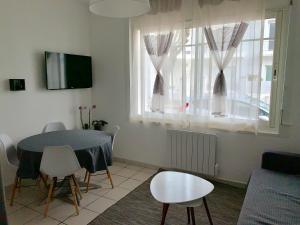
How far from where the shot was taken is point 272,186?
223 centimetres

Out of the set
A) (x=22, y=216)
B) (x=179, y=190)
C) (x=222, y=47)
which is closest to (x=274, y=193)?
(x=179, y=190)

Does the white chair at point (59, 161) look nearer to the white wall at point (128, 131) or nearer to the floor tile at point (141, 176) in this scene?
the floor tile at point (141, 176)

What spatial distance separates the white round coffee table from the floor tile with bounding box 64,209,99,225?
0.85 m

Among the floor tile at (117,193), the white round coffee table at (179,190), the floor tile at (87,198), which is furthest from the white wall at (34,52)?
the white round coffee table at (179,190)

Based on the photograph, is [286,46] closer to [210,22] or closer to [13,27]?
[210,22]

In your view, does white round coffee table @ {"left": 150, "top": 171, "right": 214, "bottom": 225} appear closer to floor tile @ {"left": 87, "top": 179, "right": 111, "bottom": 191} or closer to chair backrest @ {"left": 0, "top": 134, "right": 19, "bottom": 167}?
floor tile @ {"left": 87, "top": 179, "right": 111, "bottom": 191}

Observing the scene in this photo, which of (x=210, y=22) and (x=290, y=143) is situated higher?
(x=210, y=22)

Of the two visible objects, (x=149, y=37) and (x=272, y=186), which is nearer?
(x=272, y=186)

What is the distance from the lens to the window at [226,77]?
2.78 meters

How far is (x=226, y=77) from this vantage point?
3018 mm

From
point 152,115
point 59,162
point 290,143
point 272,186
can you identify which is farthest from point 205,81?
point 59,162

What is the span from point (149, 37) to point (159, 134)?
151 centimetres

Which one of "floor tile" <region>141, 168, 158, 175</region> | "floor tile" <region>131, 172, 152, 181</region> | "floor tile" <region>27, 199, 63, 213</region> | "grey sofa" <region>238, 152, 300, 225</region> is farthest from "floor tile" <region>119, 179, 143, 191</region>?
"grey sofa" <region>238, 152, 300, 225</region>

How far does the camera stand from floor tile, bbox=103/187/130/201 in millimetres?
2898
